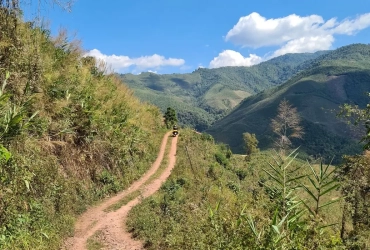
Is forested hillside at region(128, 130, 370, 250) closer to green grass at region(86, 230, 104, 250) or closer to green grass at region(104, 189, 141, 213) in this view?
green grass at region(104, 189, 141, 213)

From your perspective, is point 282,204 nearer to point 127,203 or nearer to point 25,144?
point 25,144

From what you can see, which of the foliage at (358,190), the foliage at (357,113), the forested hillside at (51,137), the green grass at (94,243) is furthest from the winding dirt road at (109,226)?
the foliage at (358,190)

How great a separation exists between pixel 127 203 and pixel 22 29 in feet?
27.6

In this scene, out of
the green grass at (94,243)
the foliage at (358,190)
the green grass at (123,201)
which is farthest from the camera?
the foliage at (358,190)

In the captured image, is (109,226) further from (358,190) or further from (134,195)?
(358,190)

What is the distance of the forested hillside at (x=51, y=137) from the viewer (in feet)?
22.2

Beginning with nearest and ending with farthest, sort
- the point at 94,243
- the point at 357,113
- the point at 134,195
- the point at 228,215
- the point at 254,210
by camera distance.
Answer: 1. the point at 254,210
2. the point at 228,215
3. the point at 357,113
4. the point at 94,243
5. the point at 134,195

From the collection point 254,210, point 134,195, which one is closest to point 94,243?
point 134,195

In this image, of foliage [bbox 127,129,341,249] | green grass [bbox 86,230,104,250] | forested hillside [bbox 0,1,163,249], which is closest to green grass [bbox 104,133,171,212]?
forested hillside [bbox 0,1,163,249]

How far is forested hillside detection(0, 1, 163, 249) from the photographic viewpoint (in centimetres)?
676

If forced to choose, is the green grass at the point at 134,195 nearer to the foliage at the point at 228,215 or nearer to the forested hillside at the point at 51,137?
the forested hillside at the point at 51,137

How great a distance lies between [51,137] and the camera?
10828 mm

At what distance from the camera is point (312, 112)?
187 m

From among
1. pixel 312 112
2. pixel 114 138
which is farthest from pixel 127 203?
pixel 312 112
